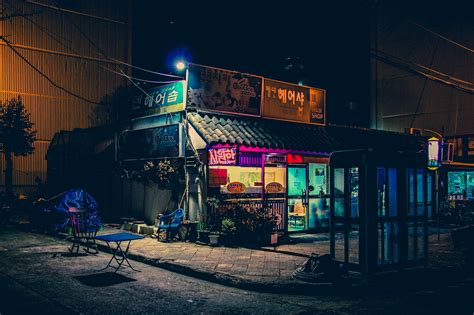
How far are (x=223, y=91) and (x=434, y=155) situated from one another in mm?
7465

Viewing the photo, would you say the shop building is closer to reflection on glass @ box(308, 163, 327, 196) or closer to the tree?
reflection on glass @ box(308, 163, 327, 196)

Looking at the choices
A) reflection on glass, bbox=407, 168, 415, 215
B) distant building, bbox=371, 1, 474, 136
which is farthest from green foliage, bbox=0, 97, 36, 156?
reflection on glass, bbox=407, 168, 415, 215

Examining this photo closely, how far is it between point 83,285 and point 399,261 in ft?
19.6

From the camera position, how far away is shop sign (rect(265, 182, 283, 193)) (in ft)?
45.4

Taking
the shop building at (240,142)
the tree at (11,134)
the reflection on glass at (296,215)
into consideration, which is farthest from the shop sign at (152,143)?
the tree at (11,134)

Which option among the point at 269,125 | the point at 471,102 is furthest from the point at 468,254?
the point at 471,102

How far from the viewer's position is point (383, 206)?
27.7ft

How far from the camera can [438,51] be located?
78.9ft

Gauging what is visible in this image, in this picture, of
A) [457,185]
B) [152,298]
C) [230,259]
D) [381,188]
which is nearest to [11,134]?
[230,259]

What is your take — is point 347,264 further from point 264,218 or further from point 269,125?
point 269,125

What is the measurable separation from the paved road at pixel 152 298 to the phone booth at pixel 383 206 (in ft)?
3.52

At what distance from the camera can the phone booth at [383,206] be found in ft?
26.0

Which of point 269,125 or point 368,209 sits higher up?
point 269,125

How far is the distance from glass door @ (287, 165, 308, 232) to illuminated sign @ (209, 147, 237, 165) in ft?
11.2
